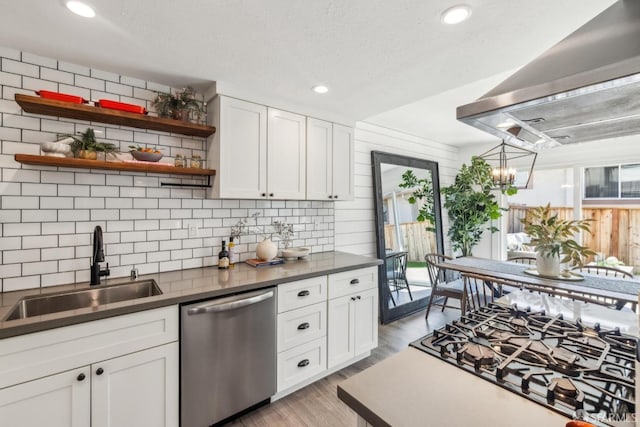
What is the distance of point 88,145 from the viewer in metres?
1.86

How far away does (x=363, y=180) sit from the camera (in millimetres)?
3625

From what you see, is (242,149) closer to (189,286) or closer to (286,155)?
(286,155)

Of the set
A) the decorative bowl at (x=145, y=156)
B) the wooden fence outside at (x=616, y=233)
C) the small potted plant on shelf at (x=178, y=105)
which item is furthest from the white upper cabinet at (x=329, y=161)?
the wooden fence outside at (x=616, y=233)

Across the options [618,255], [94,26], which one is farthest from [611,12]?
[618,255]

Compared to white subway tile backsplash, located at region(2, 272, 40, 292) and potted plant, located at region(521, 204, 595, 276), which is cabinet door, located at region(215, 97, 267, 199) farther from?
potted plant, located at region(521, 204, 595, 276)

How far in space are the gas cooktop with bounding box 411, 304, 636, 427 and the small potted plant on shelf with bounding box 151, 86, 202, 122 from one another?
2198 mm

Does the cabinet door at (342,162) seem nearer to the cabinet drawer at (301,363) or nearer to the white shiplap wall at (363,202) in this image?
the white shiplap wall at (363,202)

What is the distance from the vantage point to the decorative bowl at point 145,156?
2.00 metres

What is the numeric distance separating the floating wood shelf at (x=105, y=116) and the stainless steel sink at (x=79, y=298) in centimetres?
111

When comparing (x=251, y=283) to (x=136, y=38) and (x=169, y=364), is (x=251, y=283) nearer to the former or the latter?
(x=169, y=364)

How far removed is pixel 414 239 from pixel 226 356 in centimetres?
305

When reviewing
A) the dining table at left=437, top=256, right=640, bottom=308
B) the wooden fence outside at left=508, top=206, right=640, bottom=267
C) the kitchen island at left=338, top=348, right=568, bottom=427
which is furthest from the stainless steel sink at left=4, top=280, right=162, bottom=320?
the wooden fence outside at left=508, top=206, right=640, bottom=267

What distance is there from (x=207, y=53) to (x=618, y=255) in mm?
5080

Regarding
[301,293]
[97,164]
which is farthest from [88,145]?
[301,293]
